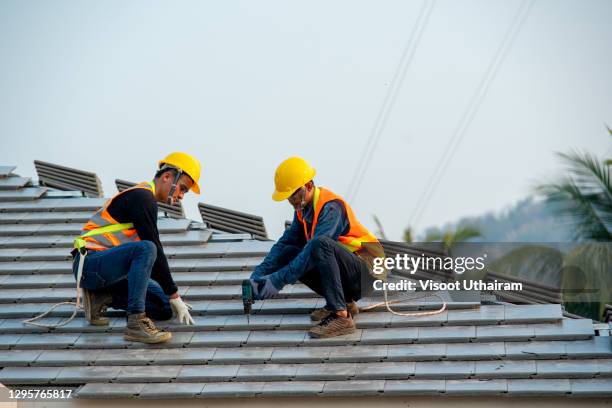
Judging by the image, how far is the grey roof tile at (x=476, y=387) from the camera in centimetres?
1053

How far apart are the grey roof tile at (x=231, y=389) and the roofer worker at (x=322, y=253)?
775 mm

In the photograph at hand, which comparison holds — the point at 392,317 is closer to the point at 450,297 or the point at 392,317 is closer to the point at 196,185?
the point at 450,297

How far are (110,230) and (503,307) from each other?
10.8ft

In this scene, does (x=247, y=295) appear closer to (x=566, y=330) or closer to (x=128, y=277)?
(x=128, y=277)

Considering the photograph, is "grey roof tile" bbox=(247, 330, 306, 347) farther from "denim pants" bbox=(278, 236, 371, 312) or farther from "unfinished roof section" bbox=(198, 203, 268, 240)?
"unfinished roof section" bbox=(198, 203, 268, 240)

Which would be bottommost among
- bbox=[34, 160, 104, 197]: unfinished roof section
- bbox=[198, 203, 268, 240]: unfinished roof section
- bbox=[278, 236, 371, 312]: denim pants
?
bbox=[278, 236, 371, 312]: denim pants

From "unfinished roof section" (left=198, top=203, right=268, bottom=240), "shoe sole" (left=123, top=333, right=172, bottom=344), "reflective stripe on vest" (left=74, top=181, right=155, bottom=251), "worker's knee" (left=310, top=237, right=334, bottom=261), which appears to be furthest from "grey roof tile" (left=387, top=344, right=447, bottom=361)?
"unfinished roof section" (left=198, top=203, right=268, bottom=240)

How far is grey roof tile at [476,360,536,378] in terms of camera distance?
10711 millimetres

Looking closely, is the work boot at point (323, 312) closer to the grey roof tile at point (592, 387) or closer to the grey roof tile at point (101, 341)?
the grey roof tile at point (101, 341)

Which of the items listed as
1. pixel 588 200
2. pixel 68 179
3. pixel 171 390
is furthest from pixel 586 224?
pixel 171 390

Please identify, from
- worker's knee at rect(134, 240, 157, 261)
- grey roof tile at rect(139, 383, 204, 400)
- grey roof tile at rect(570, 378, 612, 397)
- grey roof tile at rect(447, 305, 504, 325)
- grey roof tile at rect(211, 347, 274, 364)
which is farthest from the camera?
worker's knee at rect(134, 240, 157, 261)

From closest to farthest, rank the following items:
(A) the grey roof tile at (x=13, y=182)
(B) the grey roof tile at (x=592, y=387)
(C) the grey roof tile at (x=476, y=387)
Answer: (B) the grey roof tile at (x=592, y=387) → (C) the grey roof tile at (x=476, y=387) → (A) the grey roof tile at (x=13, y=182)

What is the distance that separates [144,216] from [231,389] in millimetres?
1675

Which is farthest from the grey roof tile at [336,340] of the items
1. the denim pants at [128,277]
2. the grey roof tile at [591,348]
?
the grey roof tile at [591,348]
